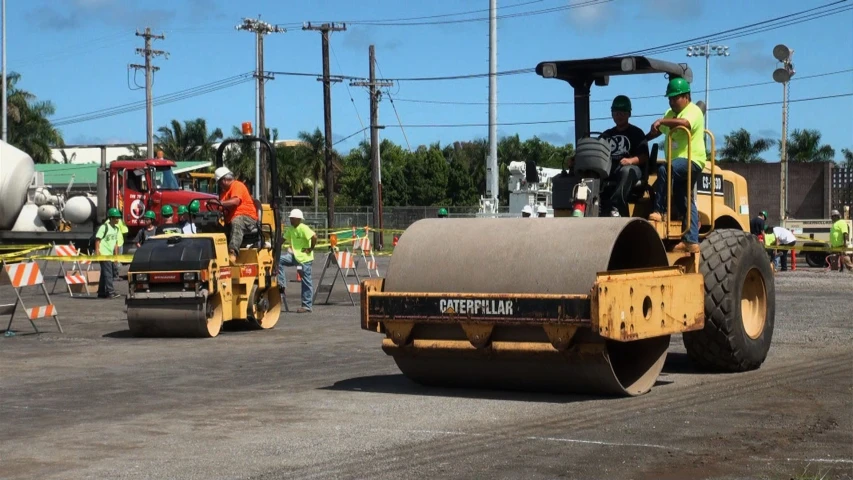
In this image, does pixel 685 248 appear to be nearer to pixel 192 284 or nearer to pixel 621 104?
pixel 621 104

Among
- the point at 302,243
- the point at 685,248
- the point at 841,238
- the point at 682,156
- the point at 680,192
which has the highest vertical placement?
the point at 682,156

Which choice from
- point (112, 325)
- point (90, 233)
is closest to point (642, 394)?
point (112, 325)

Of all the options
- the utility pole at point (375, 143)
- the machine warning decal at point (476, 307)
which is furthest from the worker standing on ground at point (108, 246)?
the utility pole at point (375, 143)

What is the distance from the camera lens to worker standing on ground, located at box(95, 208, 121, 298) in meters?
24.4

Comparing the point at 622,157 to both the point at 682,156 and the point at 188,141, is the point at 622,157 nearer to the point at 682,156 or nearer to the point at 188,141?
the point at 682,156

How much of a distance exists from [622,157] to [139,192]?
23.8 metres

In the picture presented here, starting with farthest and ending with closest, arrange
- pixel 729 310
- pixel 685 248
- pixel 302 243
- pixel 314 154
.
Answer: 1. pixel 314 154
2. pixel 302 243
3. pixel 729 310
4. pixel 685 248

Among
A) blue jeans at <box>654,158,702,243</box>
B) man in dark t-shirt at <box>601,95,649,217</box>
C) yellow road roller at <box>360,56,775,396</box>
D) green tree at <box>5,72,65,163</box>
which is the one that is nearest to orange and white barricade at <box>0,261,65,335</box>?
yellow road roller at <box>360,56,775,396</box>

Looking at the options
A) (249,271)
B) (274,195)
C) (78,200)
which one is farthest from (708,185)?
(78,200)

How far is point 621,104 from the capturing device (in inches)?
453

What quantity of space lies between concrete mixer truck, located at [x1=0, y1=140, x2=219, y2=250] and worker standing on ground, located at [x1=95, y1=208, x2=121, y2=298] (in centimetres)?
790

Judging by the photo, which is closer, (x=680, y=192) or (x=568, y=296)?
(x=568, y=296)

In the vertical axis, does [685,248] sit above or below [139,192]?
below

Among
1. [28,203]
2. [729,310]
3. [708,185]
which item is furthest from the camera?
[28,203]
